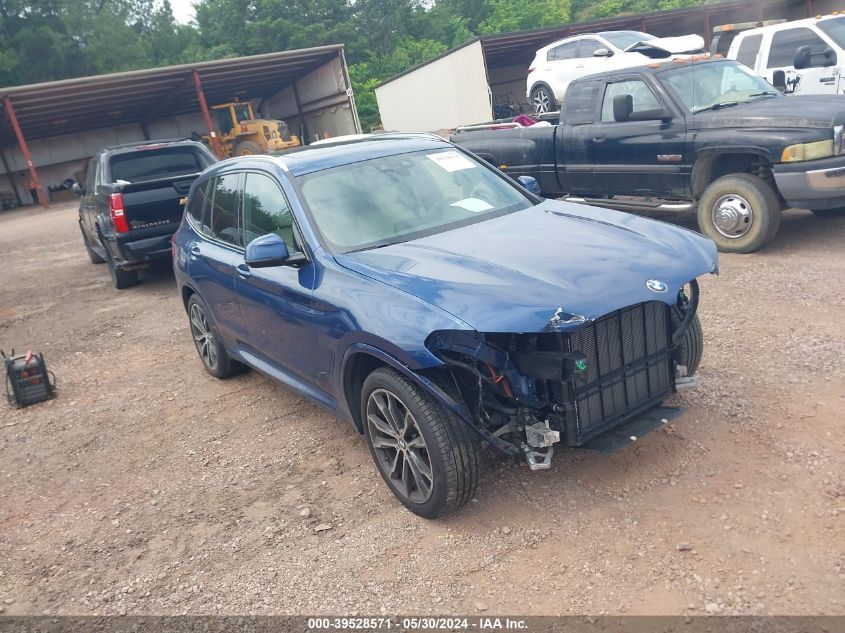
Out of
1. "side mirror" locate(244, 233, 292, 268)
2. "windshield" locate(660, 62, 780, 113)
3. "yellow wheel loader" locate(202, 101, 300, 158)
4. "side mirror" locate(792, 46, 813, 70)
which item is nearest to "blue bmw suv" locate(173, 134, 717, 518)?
"side mirror" locate(244, 233, 292, 268)

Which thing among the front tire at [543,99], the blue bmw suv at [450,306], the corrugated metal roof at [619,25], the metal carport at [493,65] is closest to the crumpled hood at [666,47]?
the front tire at [543,99]

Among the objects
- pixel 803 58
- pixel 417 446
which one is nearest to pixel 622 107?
pixel 803 58

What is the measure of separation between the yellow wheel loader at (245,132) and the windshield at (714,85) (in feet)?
65.0

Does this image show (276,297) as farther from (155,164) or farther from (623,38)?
(623,38)

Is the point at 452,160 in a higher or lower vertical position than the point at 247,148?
higher

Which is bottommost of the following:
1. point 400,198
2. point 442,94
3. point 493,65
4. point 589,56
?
point 400,198

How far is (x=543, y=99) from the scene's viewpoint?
16.9 metres

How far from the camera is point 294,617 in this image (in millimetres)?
3039

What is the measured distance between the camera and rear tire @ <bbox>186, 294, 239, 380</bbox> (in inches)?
223

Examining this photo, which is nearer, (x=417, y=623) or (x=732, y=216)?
(x=417, y=623)

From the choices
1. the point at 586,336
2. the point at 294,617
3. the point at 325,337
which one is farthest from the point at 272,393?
the point at 586,336

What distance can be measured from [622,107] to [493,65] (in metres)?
21.4

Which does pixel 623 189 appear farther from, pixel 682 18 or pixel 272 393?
pixel 682 18

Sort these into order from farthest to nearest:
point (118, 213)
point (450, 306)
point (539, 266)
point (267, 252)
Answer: point (118, 213) → point (267, 252) → point (539, 266) → point (450, 306)
